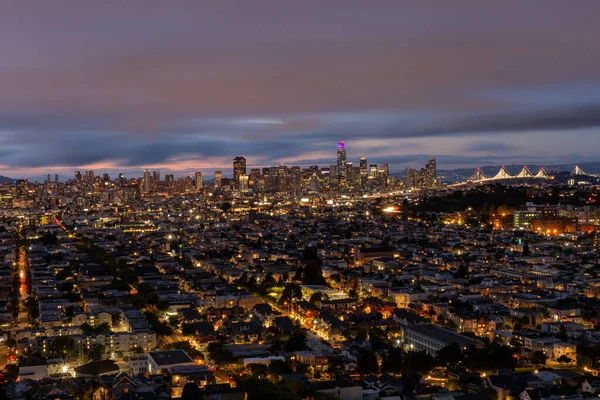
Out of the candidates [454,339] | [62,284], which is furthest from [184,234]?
[454,339]

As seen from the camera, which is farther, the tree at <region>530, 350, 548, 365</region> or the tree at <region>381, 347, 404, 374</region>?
the tree at <region>530, 350, 548, 365</region>

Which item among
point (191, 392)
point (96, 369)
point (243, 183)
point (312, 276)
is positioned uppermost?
point (243, 183)

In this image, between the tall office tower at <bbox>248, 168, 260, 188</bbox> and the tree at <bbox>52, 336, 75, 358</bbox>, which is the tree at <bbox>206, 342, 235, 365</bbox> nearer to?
the tree at <bbox>52, 336, 75, 358</bbox>

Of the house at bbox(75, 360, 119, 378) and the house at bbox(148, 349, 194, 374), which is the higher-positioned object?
the house at bbox(148, 349, 194, 374)

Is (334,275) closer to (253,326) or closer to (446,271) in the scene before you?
(446,271)

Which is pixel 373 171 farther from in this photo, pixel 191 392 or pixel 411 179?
pixel 191 392

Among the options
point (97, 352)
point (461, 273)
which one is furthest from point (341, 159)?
point (97, 352)

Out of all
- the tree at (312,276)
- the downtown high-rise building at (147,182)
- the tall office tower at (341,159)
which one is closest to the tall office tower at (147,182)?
the downtown high-rise building at (147,182)

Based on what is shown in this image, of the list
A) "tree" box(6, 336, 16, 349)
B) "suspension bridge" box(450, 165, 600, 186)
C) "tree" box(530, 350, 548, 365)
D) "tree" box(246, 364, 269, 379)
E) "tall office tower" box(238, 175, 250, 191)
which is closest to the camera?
"tree" box(246, 364, 269, 379)

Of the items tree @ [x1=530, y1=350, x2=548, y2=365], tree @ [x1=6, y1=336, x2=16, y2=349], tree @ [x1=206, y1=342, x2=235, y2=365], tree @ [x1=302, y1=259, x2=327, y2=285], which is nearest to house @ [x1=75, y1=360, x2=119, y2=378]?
tree @ [x1=206, y1=342, x2=235, y2=365]
